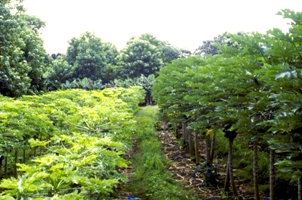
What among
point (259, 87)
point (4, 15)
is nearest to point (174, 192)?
point (259, 87)

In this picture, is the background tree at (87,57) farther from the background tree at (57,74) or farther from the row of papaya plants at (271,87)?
the row of papaya plants at (271,87)

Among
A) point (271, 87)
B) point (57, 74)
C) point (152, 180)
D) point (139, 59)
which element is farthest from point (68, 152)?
point (139, 59)

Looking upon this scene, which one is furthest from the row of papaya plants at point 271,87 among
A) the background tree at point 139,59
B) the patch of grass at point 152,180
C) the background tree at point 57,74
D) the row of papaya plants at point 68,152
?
the background tree at point 139,59

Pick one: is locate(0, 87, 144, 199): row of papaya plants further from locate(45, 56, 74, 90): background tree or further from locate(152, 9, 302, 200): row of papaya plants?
locate(45, 56, 74, 90): background tree

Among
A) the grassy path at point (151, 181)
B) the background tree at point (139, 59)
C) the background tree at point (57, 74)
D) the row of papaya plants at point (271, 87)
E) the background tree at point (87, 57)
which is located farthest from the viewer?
the background tree at point (139, 59)

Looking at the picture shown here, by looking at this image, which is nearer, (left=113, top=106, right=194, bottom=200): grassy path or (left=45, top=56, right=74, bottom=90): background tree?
(left=113, top=106, right=194, bottom=200): grassy path

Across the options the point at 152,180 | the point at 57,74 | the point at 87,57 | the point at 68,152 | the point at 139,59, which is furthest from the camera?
the point at 139,59

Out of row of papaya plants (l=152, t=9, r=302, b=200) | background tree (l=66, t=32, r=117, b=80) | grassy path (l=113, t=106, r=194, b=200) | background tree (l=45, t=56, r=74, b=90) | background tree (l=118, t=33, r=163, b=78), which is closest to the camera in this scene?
row of papaya plants (l=152, t=9, r=302, b=200)

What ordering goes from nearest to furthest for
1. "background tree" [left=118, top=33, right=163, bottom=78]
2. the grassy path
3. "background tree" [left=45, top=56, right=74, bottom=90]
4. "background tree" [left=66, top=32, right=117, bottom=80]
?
the grassy path < "background tree" [left=45, top=56, right=74, bottom=90] < "background tree" [left=66, top=32, right=117, bottom=80] < "background tree" [left=118, top=33, right=163, bottom=78]

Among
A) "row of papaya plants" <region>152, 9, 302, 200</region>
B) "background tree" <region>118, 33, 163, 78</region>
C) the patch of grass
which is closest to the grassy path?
the patch of grass

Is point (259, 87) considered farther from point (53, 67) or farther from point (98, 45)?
point (98, 45)

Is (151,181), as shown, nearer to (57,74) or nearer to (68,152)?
(68,152)

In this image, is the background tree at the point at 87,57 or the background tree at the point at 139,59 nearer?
the background tree at the point at 87,57

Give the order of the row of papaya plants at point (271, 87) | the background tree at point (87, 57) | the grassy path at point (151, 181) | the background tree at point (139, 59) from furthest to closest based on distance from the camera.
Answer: the background tree at point (139, 59) → the background tree at point (87, 57) → the grassy path at point (151, 181) → the row of papaya plants at point (271, 87)
